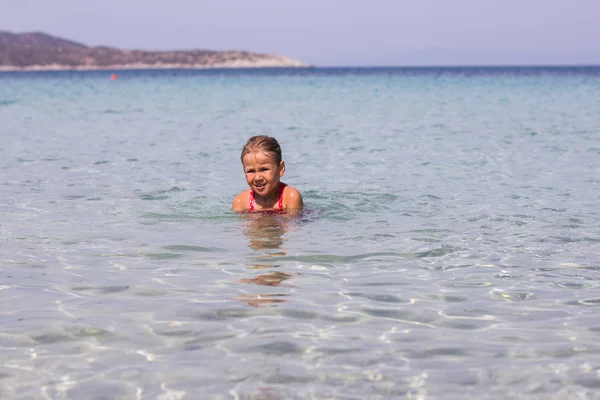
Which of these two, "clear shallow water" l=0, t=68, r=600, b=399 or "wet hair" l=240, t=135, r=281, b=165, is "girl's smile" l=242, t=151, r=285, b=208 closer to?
"wet hair" l=240, t=135, r=281, b=165

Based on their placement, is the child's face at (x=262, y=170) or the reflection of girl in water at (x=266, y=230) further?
the child's face at (x=262, y=170)

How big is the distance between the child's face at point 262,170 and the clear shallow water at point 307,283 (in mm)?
332

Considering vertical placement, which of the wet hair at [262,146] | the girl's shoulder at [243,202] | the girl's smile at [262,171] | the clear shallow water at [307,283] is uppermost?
the wet hair at [262,146]

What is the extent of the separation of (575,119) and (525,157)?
9.99m

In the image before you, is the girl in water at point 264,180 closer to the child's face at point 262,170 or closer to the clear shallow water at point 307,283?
the child's face at point 262,170

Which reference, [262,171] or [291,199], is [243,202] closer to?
[291,199]

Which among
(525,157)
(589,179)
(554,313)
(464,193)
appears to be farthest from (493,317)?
(525,157)

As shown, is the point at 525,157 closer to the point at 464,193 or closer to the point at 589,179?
the point at 589,179

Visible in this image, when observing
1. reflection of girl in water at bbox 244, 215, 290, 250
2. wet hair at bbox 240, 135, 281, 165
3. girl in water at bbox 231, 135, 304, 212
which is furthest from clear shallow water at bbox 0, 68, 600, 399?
wet hair at bbox 240, 135, 281, 165

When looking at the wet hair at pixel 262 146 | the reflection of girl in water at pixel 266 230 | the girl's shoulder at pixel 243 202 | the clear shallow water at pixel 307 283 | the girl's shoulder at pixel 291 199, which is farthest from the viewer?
the girl's shoulder at pixel 243 202

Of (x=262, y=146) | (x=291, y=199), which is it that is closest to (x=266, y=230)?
(x=262, y=146)

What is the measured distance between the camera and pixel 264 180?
804 cm

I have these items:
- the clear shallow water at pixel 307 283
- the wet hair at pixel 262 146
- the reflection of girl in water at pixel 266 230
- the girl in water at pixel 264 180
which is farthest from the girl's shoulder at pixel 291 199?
the wet hair at pixel 262 146

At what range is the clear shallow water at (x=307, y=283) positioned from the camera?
3869 mm
